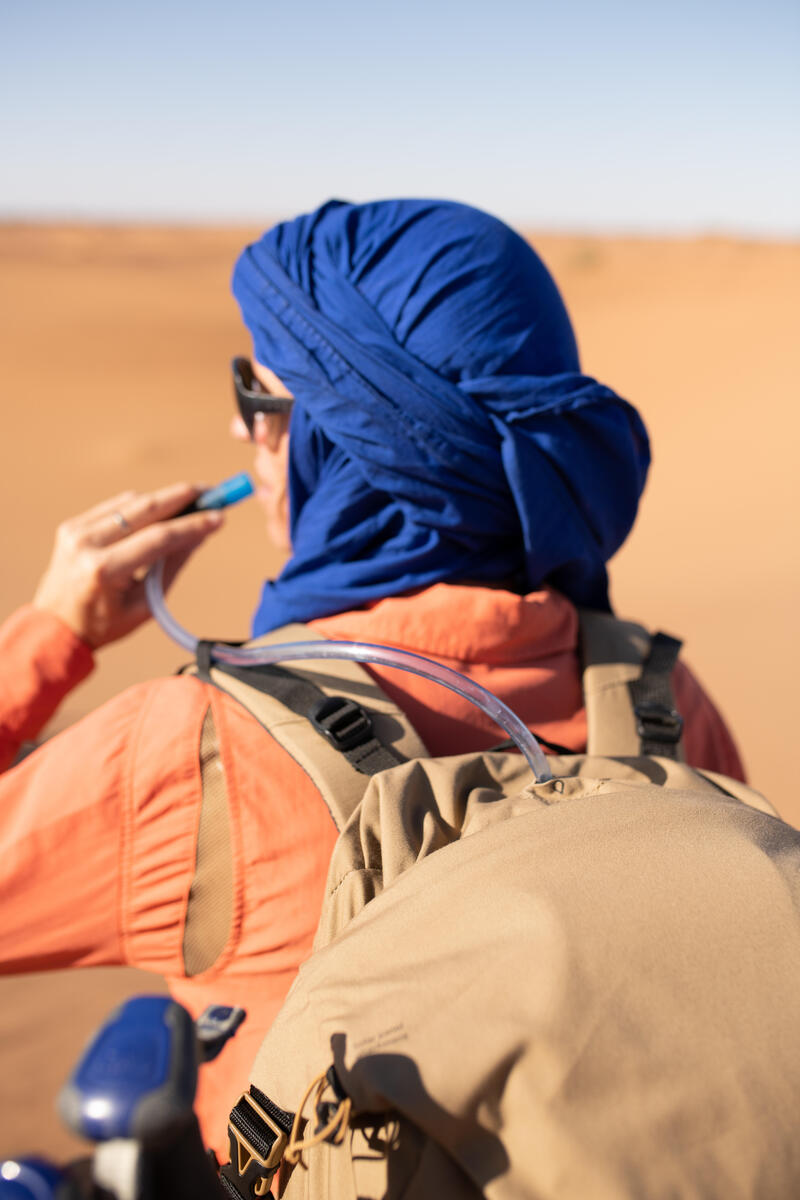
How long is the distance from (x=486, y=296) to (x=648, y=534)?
330 inches

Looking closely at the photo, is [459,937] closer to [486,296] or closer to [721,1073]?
[721,1073]

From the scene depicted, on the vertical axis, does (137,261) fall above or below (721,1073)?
below

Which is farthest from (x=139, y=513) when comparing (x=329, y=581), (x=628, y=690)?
(x=628, y=690)

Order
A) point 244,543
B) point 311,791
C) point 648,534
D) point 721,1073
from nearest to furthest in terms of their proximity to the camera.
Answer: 1. point 721,1073
2. point 311,791
3. point 244,543
4. point 648,534

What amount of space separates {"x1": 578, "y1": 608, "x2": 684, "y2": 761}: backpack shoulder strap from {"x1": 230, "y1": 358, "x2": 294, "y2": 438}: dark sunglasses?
68cm

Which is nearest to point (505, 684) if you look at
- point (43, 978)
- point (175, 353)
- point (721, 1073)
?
point (721, 1073)

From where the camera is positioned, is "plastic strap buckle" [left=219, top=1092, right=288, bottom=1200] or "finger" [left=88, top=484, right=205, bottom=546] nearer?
"plastic strap buckle" [left=219, top=1092, right=288, bottom=1200]

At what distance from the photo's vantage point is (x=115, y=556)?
1965 millimetres

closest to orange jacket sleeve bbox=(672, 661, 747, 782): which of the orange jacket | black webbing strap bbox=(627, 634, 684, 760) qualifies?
black webbing strap bbox=(627, 634, 684, 760)

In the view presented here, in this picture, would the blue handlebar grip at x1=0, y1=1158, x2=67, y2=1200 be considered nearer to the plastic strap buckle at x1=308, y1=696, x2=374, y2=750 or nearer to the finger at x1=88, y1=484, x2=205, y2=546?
the plastic strap buckle at x1=308, y1=696, x2=374, y2=750

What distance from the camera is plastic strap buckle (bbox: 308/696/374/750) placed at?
4.38ft

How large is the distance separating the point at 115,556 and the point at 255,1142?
1212mm

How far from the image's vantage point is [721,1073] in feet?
2.81

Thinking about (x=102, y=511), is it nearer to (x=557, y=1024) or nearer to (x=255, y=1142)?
(x=255, y=1142)
